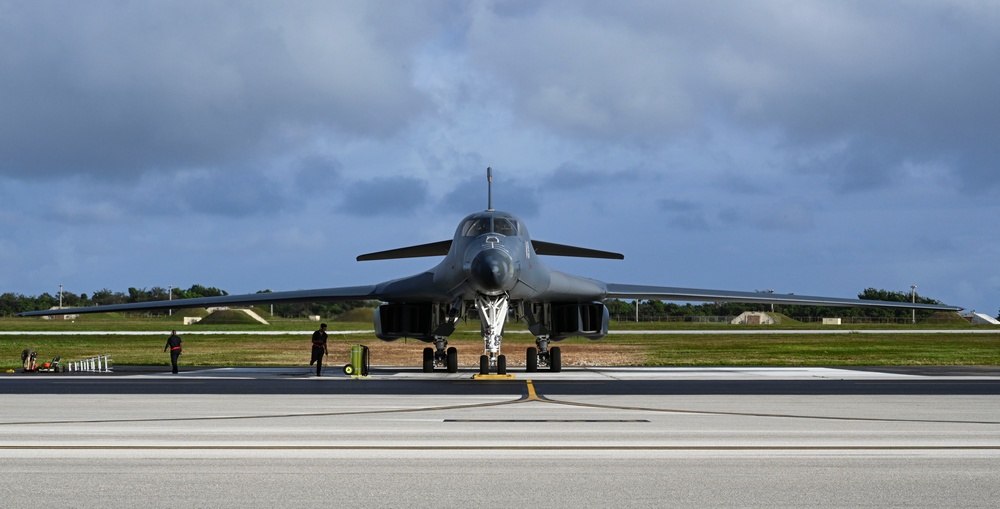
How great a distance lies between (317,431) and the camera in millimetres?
10141

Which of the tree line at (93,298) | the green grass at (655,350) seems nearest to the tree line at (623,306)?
the tree line at (93,298)

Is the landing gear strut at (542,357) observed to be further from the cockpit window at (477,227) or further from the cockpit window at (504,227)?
the cockpit window at (477,227)

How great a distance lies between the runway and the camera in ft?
21.1

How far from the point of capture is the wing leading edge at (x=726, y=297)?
28766mm

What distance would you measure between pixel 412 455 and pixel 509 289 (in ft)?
46.7

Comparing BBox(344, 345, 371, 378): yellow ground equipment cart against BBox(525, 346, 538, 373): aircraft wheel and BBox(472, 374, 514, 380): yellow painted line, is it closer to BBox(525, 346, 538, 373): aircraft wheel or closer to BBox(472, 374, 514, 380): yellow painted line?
BBox(472, 374, 514, 380): yellow painted line

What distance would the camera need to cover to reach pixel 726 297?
2880 cm

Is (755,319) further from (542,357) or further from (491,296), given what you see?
(491,296)

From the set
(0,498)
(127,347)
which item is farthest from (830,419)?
(127,347)

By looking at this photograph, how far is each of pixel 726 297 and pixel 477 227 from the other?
31.4ft

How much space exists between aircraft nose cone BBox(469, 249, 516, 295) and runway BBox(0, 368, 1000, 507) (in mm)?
4422

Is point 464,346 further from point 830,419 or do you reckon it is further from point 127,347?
point 830,419

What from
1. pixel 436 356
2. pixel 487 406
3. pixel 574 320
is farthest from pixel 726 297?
pixel 487 406

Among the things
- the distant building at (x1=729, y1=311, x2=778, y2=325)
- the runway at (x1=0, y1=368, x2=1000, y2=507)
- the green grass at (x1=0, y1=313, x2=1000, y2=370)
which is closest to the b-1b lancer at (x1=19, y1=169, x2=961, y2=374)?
the green grass at (x1=0, y1=313, x2=1000, y2=370)
